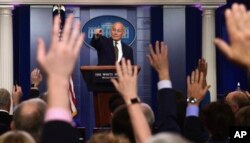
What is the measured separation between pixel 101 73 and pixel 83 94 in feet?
16.7

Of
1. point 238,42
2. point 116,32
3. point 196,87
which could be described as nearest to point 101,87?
point 116,32

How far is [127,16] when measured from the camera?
11.5 meters

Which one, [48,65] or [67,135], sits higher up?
[48,65]

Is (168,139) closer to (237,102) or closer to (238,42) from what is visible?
(238,42)

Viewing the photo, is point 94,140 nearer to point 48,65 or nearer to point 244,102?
point 48,65

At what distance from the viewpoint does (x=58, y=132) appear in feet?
6.43

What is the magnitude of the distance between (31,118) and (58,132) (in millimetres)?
964

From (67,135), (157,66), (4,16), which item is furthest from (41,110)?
(4,16)

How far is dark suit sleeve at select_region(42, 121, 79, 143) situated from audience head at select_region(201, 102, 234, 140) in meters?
1.53

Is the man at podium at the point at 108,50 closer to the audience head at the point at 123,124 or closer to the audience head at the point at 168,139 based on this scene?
the audience head at the point at 123,124

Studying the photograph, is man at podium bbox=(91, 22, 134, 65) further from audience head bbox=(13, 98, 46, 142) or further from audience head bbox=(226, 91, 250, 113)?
audience head bbox=(13, 98, 46, 142)

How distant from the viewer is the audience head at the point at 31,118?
2873 mm

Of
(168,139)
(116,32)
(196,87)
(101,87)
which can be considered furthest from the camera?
(116,32)

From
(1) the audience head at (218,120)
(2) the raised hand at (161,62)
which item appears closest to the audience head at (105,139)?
(2) the raised hand at (161,62)
